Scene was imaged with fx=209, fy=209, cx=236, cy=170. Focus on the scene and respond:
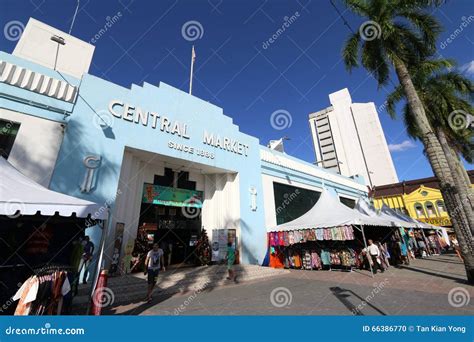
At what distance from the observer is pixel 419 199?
2739 cm

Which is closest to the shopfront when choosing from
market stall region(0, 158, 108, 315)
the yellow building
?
market stall region(0, 158, 108, 315)

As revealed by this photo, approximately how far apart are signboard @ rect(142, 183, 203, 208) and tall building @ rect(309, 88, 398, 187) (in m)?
39.9

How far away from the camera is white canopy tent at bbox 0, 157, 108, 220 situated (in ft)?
11.7

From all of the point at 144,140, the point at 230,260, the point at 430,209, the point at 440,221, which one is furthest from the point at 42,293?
the point at 430,209

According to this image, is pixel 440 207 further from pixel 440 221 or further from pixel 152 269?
pixel 152 269

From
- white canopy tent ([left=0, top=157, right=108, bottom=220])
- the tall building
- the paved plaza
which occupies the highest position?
the tall building

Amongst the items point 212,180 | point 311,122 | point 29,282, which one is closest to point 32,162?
point 29,282

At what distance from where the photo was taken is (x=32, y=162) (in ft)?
23.6

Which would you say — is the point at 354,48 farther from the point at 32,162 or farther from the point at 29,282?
the point at 32,162

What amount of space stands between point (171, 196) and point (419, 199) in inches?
1250

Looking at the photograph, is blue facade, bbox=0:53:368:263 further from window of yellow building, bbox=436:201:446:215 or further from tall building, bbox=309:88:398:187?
tall building, bbox=309:88:398:187

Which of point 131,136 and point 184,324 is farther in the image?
point 131,136

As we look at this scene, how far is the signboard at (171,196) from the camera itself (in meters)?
11.1

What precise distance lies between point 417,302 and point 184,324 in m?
5.23
